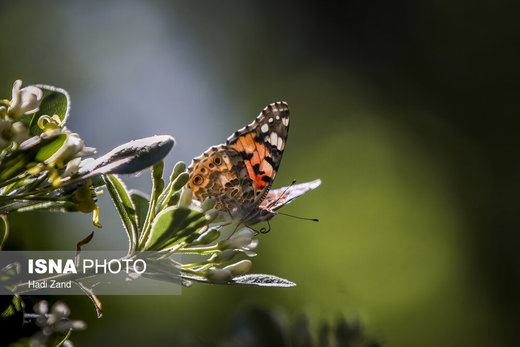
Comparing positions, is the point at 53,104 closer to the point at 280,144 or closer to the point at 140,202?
the point at 140,202

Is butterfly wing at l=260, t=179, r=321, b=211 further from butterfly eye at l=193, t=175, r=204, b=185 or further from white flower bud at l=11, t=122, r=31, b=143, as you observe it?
white flower bud at l=11, t=122, r=31, b=143

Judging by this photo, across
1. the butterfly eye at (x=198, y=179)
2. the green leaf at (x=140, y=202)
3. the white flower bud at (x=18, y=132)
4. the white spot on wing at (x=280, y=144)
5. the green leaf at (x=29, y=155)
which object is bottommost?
the green leaf at (x=140, y=202)

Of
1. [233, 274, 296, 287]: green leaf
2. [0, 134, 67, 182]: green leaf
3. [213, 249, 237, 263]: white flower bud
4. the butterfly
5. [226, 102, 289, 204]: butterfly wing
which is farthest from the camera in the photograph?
[226, 102, 289, 204]: butterfly wing

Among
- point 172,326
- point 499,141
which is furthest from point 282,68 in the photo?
point 172,326

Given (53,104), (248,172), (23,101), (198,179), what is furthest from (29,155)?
(248,172)

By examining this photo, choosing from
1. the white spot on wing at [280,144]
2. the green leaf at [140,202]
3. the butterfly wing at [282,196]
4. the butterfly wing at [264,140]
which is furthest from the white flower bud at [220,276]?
the white spot on wing at [280,144]

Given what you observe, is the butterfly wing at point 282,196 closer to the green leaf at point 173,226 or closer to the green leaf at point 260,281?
the green leaf at point 260,281

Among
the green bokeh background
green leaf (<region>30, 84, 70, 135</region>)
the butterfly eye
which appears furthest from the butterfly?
the green bokeh background
